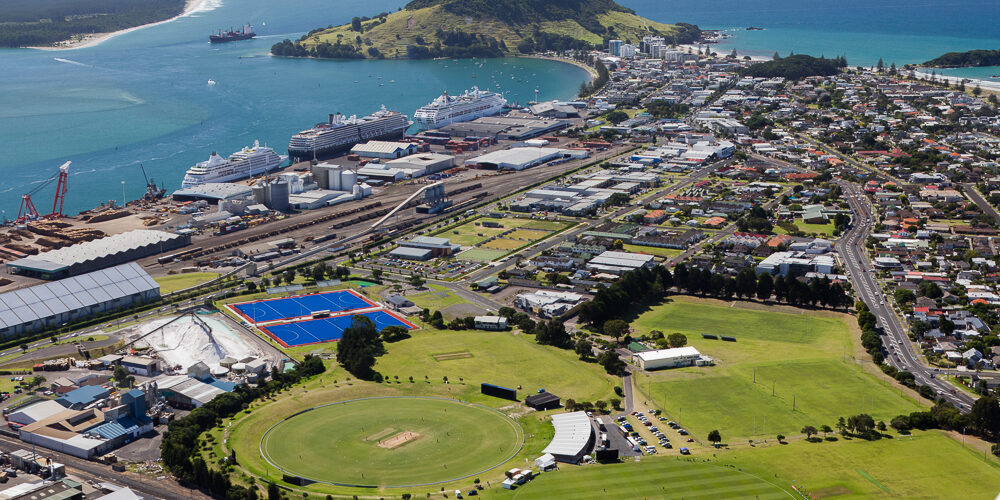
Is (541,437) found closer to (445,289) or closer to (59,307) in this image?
(445,289)

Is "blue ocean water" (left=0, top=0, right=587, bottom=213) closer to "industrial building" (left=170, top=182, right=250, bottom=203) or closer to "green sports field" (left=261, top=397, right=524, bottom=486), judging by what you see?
"industrial building" (left=170, top=182, right=250, bottom=203)

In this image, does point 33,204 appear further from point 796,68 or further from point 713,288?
point 796,68

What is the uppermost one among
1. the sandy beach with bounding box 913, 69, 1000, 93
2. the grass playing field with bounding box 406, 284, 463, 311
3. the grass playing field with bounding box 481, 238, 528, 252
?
the sandy beach with bounding box 913, 69, 1000, 93

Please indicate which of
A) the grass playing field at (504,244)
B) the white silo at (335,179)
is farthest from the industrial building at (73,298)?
the white silo at (335,179)

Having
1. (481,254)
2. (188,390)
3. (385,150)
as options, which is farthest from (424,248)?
(385,150)

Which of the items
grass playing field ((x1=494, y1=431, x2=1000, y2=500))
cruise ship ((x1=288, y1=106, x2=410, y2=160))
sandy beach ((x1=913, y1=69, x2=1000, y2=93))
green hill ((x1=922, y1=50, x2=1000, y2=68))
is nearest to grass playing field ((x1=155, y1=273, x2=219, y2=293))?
grass playing field ((x1=494, y1=431, x2=1000, y2=500))

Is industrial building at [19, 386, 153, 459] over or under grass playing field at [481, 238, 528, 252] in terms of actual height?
under

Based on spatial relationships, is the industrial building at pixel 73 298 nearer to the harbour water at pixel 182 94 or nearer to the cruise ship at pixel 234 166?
the harbour water at pixel 182 94
